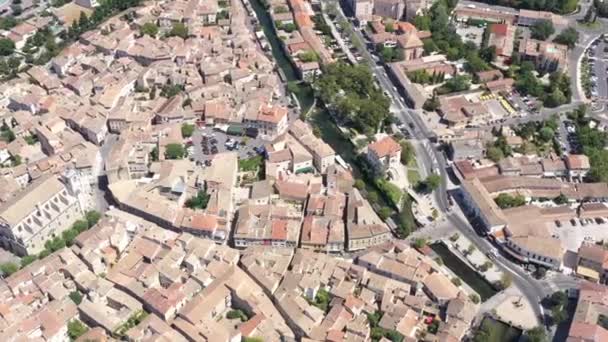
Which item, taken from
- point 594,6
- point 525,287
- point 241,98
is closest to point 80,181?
point 241,98

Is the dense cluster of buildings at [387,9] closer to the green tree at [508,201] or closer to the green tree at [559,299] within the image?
the green tree at [508,201]

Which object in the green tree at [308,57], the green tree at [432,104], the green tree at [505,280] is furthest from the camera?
the green tree at [308,57]

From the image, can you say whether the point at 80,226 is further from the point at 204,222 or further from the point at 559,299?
the point at 559,299

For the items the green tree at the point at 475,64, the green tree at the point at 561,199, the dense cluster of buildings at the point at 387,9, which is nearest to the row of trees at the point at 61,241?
the green tree at the point at 561,199

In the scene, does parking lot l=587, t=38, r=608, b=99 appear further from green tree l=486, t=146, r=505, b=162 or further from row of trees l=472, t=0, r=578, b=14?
green tree l=486, t=146, r=505, b=162

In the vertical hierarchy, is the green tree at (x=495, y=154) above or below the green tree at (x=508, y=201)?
above

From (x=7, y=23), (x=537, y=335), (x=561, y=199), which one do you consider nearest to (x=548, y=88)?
(x=561, y=199)

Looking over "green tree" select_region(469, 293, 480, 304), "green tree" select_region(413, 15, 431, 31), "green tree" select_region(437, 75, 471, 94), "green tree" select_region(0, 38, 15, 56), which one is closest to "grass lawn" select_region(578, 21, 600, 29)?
"green tree" select_region(413, 15, 431, 31)
